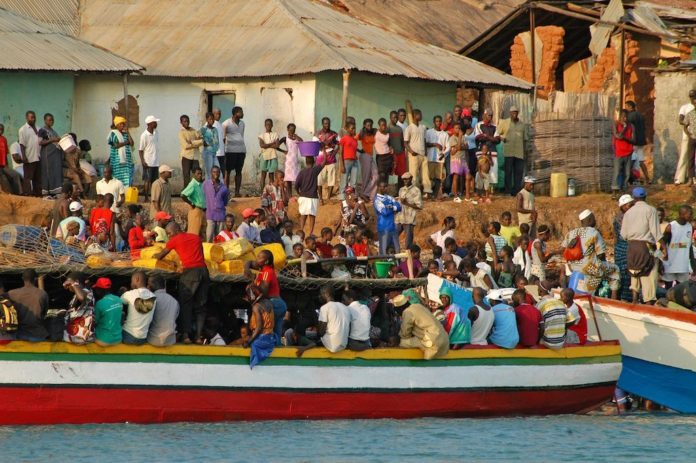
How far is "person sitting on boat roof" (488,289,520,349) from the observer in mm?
19203

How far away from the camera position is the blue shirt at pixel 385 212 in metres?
24.7

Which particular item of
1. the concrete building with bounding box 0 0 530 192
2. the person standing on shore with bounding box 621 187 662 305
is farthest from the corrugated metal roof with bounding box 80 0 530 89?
the person standing on shore with bounding box 621 187 662 305

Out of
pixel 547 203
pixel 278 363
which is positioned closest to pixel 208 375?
pixel 278 363

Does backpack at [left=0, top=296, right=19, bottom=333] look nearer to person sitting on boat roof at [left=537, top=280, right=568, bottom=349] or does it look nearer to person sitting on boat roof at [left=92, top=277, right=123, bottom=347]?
person sitting on boat roof at [left=92, top=277, right=123, bottom=347]

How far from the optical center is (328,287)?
18.4 meters

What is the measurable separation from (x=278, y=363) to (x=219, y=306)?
1347mm

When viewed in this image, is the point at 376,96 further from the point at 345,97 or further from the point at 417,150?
the point at 417,150

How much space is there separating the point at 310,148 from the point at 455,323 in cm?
815

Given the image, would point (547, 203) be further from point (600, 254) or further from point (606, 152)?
point (600, 254)

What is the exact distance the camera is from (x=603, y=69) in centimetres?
3341

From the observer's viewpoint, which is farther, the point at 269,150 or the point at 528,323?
the point at 269,150

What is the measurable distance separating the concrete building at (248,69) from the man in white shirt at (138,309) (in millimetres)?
11433

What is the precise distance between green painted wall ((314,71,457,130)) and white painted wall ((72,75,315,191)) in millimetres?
322

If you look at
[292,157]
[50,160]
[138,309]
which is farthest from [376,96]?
[138,309]
